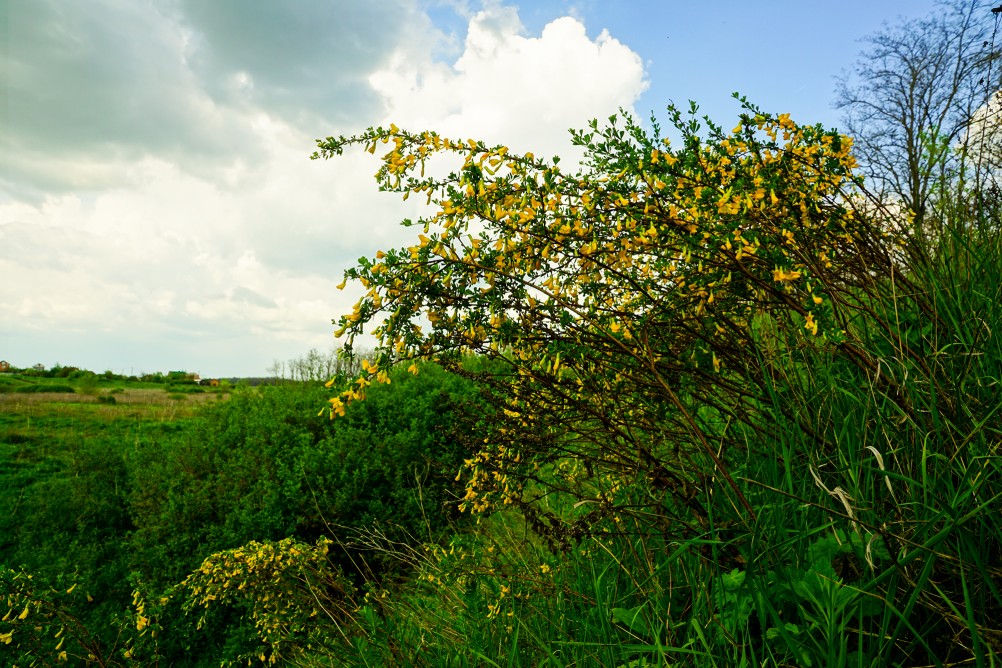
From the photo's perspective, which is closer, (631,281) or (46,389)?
(631,281)

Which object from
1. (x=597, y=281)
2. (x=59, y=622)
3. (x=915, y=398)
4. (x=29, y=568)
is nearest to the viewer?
(x=915, y=398)

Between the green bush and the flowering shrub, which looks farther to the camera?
the green bush

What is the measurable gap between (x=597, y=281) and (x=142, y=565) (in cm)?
549

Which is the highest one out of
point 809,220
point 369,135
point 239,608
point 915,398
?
point 369,135

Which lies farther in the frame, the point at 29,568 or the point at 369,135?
the point at 29,568

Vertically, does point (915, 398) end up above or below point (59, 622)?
above

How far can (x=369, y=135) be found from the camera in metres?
2.90

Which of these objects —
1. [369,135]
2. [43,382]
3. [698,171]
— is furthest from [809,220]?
[43,382]

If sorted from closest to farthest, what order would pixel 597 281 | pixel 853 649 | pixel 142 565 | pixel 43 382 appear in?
pixel 853 649, pixel 597 281, pixel 142 565, pixel 43 382

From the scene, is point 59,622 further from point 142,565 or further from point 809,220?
point 809,220

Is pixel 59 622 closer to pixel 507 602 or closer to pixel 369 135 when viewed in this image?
pixel 507 602

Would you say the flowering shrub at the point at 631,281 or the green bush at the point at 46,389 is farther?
the green bush at the point at 46,389

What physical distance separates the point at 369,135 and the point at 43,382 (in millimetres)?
14969

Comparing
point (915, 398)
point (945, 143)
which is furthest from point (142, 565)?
point (945, 143)
